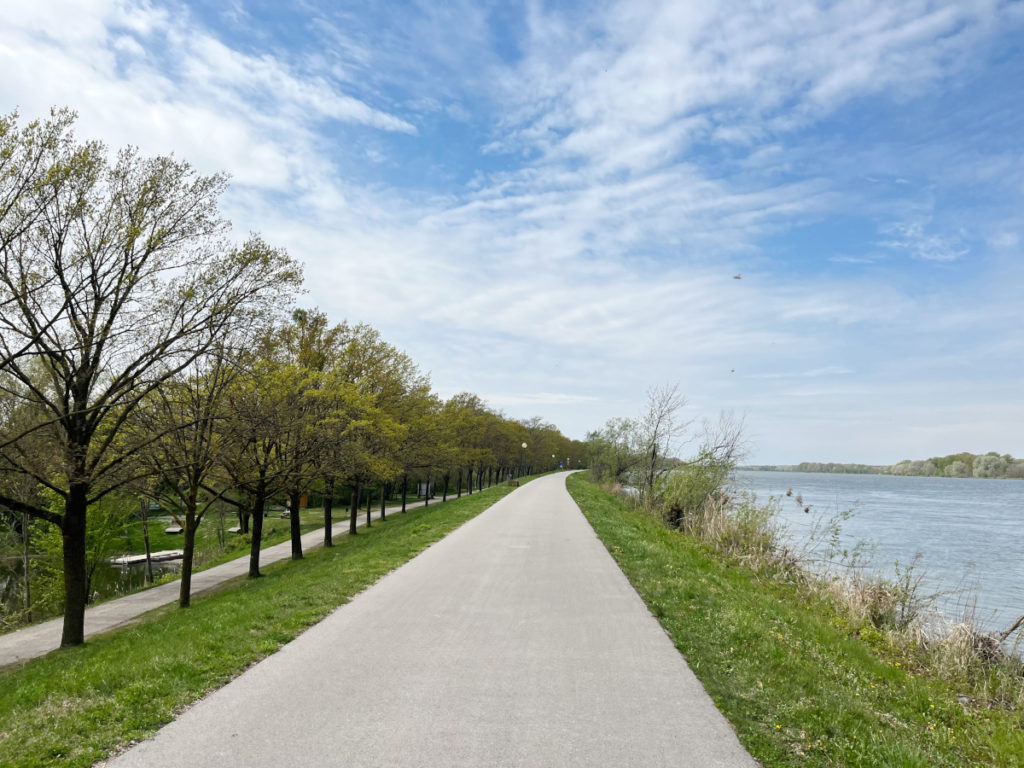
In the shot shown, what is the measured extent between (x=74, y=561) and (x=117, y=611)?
8.04m

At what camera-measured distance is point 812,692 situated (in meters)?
5.43

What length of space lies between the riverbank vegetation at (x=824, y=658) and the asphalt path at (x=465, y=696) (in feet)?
1.58

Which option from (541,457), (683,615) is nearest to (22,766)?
(683,615)

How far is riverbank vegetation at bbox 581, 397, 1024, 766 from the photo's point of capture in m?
4.60

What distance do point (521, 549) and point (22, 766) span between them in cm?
1053

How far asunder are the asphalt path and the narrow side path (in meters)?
12.6

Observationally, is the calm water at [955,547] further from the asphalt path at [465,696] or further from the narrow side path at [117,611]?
the narrow side path at [117,611]

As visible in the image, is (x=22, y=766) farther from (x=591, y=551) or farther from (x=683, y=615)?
(x=591, y=551)

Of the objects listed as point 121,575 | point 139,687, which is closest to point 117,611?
point 139,687

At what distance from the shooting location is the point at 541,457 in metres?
98.8

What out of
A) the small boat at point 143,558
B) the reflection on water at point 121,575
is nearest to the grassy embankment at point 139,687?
the reflection on water at point 121,575

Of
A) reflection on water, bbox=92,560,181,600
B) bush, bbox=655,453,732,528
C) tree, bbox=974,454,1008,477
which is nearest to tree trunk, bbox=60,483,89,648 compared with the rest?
bush, bbox=655,453,732,528

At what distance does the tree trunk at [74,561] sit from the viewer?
522 inches

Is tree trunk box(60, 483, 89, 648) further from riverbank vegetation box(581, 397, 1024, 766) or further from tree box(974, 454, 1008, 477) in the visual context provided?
tree box(974, 454, 1008, 477)
